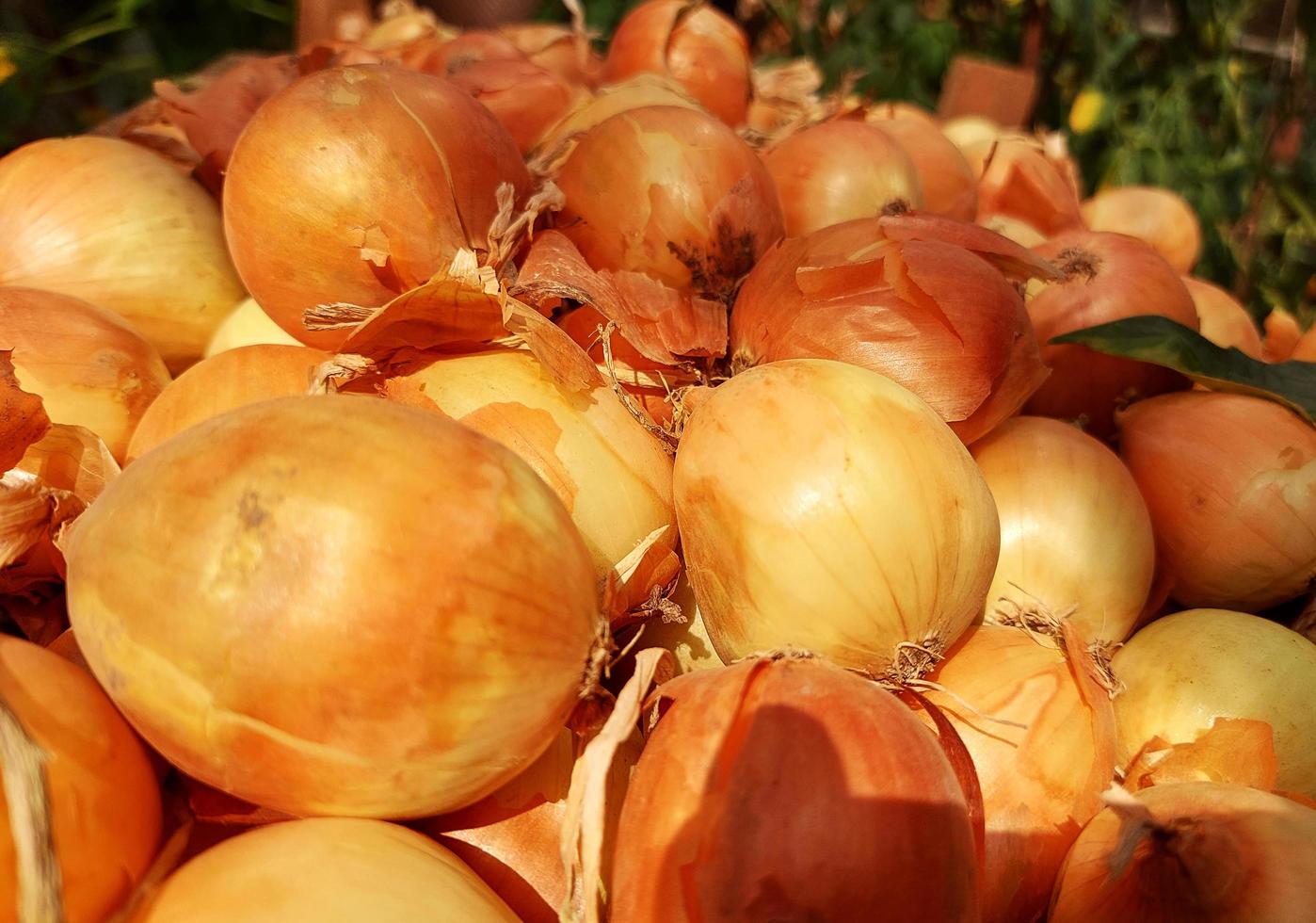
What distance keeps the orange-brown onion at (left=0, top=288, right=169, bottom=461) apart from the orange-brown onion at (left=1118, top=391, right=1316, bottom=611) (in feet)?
3.84

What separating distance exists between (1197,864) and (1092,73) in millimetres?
3215

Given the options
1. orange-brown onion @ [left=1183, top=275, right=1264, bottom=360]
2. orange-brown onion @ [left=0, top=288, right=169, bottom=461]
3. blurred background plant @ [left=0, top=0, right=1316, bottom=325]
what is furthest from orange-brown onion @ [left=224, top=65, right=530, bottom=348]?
blurred background plant @ [left=0, top=0, right=1316, bottom=325]

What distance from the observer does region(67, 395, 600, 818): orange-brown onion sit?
1.90 ft

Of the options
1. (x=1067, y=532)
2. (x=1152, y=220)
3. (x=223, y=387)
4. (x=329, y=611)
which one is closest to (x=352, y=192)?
(x=223, y=387)

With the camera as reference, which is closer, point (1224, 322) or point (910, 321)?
point (910, 321)

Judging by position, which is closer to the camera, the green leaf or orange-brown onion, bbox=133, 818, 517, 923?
orange-brown onion, bbox=133, 818, 517, 923

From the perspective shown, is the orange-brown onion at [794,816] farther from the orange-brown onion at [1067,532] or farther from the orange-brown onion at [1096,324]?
the orange-brown onion at [1096,324]

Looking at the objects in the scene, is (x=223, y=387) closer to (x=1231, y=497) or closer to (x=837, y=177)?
(x=837, y=177)

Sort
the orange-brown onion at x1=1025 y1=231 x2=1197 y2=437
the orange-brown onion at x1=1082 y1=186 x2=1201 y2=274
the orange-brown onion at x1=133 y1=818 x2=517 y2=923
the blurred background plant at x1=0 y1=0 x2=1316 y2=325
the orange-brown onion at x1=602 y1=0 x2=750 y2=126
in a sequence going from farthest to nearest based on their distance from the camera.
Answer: the blurred background plant at x1=0 y1=0 x2=1316 y2=325 < the orange-brown onion at x1=1082 y1=186 x2=1201 y2=274 < the orange-brown onion at x1=602 y1=0 x2=750 y2=126 < the orange-brown onion at x1=1025 y1=231 x2=1197 y2=437 < the orange-brown onion at x1=133 y1=818 x2=517 y2=923

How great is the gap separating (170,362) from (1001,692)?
3.69 feet

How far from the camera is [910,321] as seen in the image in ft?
3.05

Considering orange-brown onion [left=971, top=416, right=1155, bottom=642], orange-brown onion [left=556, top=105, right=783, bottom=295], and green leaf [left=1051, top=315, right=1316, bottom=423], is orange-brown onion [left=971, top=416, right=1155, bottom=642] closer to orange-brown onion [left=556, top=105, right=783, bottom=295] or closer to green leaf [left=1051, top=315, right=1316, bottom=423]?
green leaf [left=1051, top=315, right=1316, bottom=423]

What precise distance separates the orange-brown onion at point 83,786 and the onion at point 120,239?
71cm

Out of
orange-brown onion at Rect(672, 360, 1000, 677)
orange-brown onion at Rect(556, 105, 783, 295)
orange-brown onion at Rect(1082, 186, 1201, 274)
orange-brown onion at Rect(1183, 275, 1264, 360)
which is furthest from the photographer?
orange-brown onion at Rect(1082, 186, 1201, 274)
